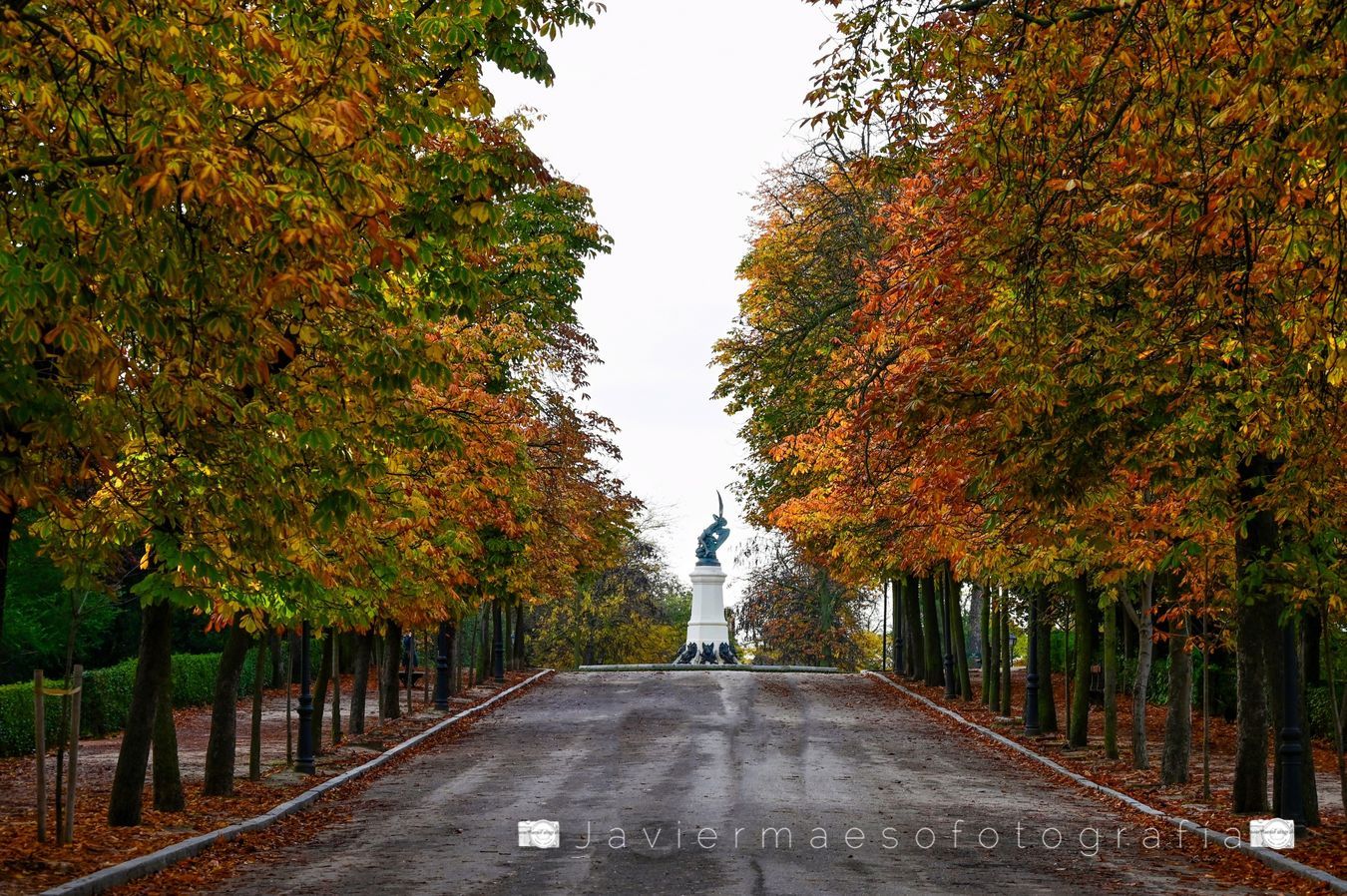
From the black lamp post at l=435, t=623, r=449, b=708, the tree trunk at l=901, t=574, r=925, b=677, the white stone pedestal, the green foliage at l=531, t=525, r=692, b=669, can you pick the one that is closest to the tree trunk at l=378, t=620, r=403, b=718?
the black lamp post at l=435, t=623, r=449, b=708

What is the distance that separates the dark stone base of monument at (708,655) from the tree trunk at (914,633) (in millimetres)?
12630

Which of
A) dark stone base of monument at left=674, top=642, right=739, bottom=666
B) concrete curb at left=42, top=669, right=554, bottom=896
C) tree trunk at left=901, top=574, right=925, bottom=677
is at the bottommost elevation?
concrete curb at left=42, top=669, right=554, bottom=896

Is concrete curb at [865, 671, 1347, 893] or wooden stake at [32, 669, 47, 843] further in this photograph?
wooden stake at [32, 669, 47, 843]

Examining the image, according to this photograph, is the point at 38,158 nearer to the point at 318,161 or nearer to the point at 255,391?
the point at 318,161

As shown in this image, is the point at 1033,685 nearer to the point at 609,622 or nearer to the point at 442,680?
the point at 442,680

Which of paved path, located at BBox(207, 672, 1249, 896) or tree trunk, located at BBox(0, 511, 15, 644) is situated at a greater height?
tree trunk, located at BBox(0, 511, 15, 644)

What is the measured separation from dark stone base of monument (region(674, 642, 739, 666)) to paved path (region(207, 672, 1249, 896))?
29.5 meters

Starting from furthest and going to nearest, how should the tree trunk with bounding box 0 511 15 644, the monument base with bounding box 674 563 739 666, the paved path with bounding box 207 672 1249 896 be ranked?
the monument base with bounding box 674 563 739 666 < the paved path with bounding box 207 672 1249 896 < the tree trunk with bounding box 0 511 15 644

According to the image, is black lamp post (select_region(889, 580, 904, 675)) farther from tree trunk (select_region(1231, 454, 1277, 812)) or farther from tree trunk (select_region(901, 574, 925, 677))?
tree trunk (select_region(1231, 454, 1277, 812))

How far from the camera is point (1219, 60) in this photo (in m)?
11.8

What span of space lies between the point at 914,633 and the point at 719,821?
104ft

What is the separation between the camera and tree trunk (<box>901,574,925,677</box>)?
1783 inches

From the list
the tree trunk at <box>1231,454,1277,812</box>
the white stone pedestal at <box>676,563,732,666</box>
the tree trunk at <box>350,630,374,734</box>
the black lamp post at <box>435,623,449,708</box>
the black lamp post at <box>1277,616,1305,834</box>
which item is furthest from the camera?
the white stone pedestal at <box>676,563,732,666</box>

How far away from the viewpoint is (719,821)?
15836 mm
